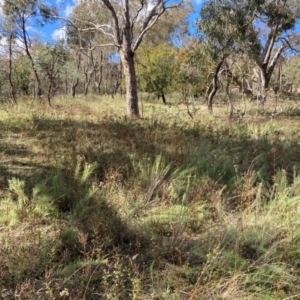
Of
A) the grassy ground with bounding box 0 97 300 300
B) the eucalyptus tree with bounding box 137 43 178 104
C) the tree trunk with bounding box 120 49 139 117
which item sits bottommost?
the grassy ground with bounding box 0 97 300 300

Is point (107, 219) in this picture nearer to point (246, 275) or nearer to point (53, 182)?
point (53, 182)

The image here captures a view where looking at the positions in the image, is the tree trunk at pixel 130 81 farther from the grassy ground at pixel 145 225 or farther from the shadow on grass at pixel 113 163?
the grassy ground at pixel 145 225

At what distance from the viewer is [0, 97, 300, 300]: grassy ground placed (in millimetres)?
1771

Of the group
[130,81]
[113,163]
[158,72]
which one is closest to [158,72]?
[158,72]

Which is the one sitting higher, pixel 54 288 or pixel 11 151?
pixel 11 151

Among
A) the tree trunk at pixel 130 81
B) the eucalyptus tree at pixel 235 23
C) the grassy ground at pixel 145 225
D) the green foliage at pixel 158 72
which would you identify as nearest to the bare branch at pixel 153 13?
the tree trunk at pixel 130 81

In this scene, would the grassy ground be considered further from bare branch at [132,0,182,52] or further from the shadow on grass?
bare branch at [132,0,182,52]

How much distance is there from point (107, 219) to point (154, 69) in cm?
1970

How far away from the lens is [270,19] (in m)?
13.9

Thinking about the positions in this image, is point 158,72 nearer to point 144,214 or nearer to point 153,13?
point 153,13

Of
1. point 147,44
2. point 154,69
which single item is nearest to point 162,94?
point 154,69

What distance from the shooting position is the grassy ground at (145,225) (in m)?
1.77

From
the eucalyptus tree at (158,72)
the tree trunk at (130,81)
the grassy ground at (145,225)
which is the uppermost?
the eucalyptus tree at (158,72)

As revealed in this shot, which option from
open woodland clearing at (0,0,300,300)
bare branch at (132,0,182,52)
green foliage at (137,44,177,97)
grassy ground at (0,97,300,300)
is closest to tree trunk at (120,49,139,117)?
bare branch at (132,0,182,52)
